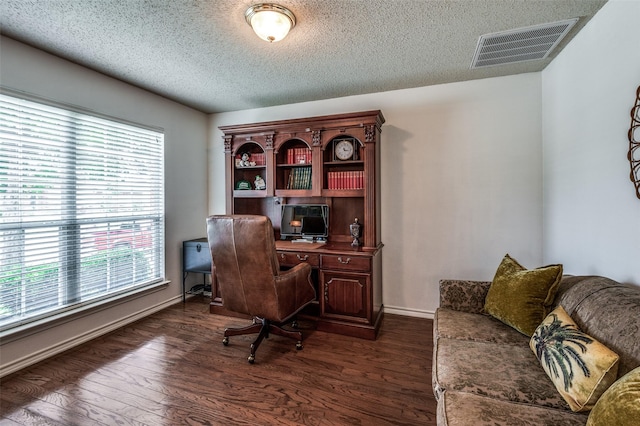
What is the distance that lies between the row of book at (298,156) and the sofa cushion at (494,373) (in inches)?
93.4

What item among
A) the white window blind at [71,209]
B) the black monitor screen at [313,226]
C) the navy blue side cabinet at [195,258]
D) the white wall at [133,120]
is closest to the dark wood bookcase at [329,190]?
the black monitor screen at [313,226]

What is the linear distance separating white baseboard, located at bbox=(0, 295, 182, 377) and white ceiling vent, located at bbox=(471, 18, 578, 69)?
427cm

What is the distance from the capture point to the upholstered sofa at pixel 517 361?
3.65 ft

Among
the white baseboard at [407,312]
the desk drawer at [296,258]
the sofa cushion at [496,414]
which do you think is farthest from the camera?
the white baseboard at [407,312]

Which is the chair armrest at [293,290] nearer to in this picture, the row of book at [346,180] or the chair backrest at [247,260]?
the chair backrest at [247,260]

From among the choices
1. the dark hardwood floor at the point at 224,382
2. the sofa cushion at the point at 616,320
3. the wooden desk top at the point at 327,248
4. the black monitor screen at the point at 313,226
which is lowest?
the dark hardwood floor at the point at 224,382

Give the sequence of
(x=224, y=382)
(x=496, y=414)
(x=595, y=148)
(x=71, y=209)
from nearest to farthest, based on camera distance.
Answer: (x=496, y=414)
(x=595, y=148)
(x=224, y=382)
(x=71, y=209)

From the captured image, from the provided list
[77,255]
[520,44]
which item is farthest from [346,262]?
[77,255]

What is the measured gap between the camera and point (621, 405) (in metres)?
0.85

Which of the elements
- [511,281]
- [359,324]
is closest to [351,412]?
[359,324]

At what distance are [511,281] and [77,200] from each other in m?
3.69

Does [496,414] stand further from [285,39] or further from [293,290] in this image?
[285,39]

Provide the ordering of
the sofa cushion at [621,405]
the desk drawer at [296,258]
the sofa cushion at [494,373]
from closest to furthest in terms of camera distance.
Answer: the sofa cushion at [621,405]
the sofa cushion at [494,373]
the desk drawer at [296,258]

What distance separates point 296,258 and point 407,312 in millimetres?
1430
